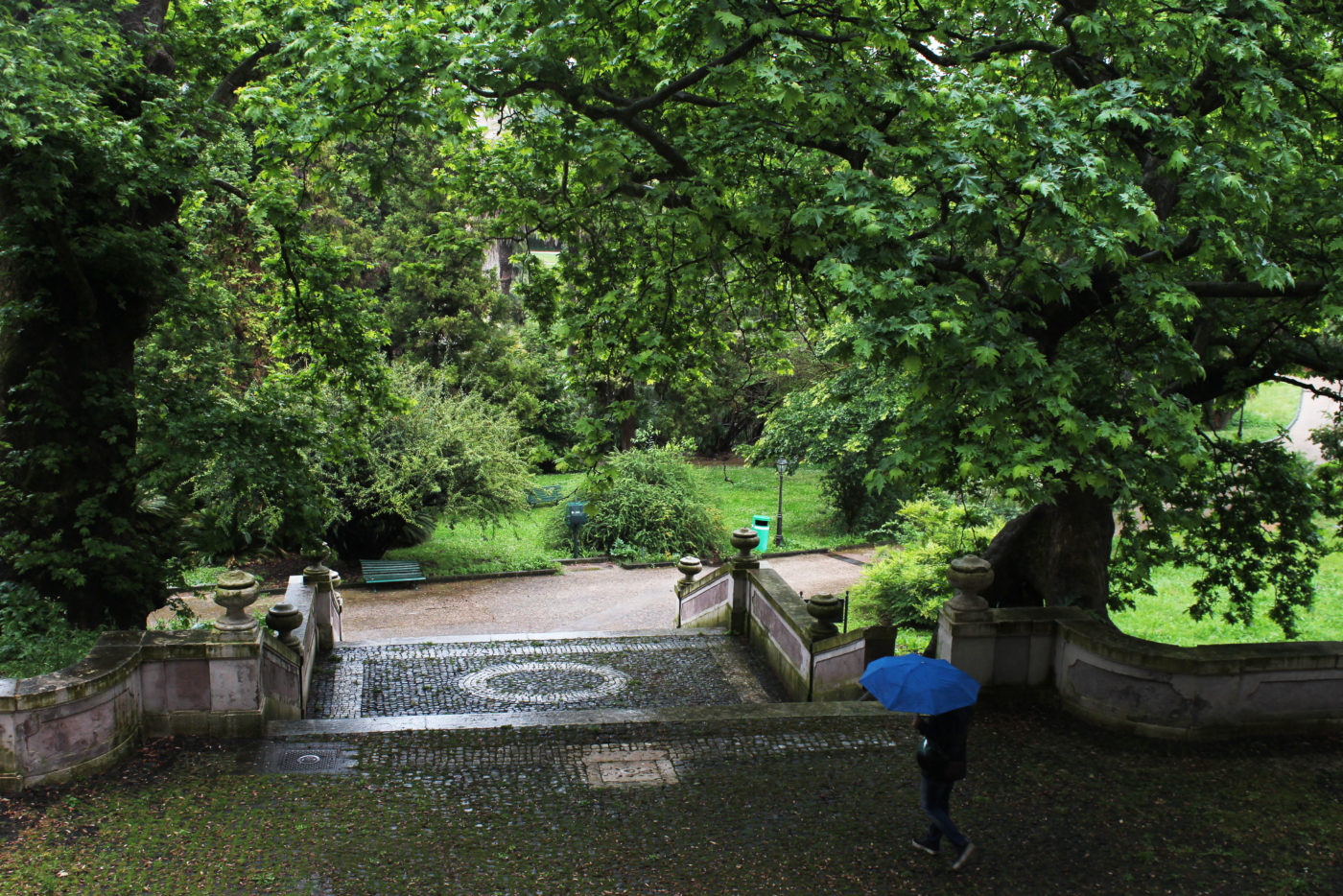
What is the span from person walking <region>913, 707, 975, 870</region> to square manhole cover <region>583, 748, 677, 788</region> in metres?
2.24

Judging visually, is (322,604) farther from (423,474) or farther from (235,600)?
(423,474)

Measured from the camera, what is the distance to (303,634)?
37.5 ft

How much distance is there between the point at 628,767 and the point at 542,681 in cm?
457

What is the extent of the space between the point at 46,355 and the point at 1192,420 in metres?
10.3

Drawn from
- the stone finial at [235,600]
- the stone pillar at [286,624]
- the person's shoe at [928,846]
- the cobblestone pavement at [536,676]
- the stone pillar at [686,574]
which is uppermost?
the stone finial at [235,600]

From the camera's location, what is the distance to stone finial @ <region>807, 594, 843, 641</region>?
36.3 ft

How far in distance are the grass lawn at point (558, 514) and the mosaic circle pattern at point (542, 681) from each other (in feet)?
33.7

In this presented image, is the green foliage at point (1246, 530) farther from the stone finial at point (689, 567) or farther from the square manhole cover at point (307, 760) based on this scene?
the square manhole cover at point (307, 760)

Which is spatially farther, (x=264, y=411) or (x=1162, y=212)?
(x=264, y=411)

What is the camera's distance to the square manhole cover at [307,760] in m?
7.68

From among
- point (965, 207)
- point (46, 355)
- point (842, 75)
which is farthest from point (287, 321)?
point (965, 207)

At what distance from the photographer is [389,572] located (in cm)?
2158

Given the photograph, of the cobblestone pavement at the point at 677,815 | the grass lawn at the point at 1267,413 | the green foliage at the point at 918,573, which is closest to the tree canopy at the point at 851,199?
the cobblestone pavement at the point at 677,815

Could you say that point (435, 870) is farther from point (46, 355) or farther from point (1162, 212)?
point (1162, 212)
